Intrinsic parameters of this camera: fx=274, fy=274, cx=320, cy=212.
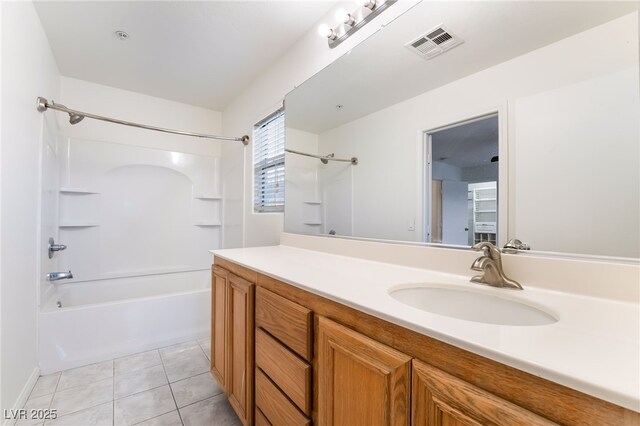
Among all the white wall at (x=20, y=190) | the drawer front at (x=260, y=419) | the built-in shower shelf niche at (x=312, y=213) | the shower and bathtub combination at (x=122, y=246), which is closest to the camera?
the drawer front at (x=260, y=419)

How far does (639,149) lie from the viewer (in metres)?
0.72

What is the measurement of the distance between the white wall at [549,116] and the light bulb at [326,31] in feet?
2.18

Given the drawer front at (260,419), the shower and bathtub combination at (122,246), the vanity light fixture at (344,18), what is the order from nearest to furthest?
the drawer front at (260,419)
the vanity light fixture at (344,18)
the shower and bathtub combination at (122,246)

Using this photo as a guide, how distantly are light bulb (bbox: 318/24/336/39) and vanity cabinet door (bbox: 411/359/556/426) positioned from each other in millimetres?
1695

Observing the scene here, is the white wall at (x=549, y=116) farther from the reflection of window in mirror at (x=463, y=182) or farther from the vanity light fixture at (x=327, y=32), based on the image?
the vanity light fixture at (x=327, y=32)

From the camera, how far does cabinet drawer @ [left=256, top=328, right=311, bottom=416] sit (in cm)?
88

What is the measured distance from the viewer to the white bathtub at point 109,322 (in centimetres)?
188

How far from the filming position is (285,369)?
97 cm

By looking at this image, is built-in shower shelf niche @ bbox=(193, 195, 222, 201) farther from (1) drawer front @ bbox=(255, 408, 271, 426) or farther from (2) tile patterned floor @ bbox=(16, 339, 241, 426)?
(1) drawer front @ bbox=(255, 408, 271, 426)

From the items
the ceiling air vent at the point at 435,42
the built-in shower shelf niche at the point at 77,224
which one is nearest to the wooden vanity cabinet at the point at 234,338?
the ceiling air vent at the point at 435,42

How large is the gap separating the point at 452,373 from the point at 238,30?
2218mm

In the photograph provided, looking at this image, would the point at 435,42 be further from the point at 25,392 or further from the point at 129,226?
the point at 129,226

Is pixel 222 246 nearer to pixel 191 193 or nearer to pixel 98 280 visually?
pixel 191 193

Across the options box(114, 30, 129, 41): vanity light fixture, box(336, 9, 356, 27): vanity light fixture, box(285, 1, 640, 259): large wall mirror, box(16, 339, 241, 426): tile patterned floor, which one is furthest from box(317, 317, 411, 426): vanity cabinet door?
box(114, 30, 129, 41): vanity light fixture
